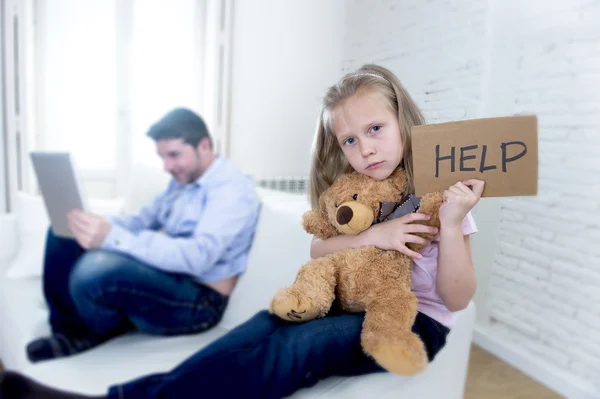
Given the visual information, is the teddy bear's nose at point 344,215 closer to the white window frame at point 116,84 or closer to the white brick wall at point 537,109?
the white brick wall at point 537,109

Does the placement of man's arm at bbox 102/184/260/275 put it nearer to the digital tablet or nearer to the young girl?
the digital tablet

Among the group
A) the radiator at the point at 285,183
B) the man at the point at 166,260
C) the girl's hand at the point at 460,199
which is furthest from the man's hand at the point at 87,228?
the radiator at the point at 285,183

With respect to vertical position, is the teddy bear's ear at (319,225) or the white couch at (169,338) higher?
the teddy bear's ear at (319,225)

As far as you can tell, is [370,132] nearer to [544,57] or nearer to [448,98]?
[448,98]

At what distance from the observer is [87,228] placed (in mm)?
776

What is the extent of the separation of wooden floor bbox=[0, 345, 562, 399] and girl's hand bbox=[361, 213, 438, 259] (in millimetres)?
737

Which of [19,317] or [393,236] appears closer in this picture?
[393,236]

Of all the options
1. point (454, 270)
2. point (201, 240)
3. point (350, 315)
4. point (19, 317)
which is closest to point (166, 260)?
point (201, 240)

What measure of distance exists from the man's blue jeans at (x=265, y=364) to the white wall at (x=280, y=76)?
70 centimetres

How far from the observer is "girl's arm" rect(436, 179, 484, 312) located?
489mm

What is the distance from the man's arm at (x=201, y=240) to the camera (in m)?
0.81

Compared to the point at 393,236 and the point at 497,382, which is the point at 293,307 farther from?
the point at 497,382

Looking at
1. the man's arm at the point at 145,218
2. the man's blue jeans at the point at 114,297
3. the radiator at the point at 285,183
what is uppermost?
the radiator at the point at 285,183

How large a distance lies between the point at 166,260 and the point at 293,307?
393 millimetres
